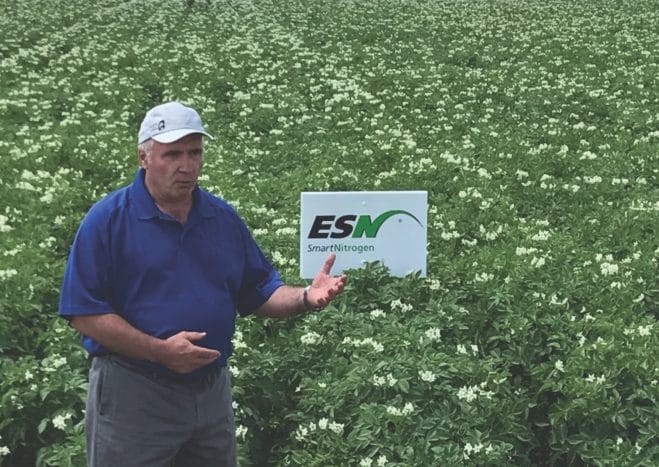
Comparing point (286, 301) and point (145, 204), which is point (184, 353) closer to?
point (145, 204)

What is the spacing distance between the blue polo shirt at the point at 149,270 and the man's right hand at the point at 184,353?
0.34 ft

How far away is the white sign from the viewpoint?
474cm

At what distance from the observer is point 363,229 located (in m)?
4.92

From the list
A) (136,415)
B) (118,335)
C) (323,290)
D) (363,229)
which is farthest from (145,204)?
(363,229)

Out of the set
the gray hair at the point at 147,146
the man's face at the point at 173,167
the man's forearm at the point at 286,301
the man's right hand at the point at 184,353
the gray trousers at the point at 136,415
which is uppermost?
the gray hair at the point at 147,146

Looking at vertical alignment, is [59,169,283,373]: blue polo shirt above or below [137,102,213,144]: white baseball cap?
below

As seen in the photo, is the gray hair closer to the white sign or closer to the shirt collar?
the shirt collar

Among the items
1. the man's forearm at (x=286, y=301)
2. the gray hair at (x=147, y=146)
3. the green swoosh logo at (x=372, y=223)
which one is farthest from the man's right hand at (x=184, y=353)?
the green swoosh logo at (x=372, y=223)

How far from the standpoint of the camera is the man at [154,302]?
271 cm

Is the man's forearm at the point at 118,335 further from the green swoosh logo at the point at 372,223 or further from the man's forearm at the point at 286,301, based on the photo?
the green swoosh logo at the point at 372,223

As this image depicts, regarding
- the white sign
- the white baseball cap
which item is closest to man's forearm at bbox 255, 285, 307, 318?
the white baseball cap

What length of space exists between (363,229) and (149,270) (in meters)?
2.34

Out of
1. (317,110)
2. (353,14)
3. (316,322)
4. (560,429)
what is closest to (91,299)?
(316,322)

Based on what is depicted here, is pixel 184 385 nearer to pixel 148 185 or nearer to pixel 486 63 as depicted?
pixel 148 185
